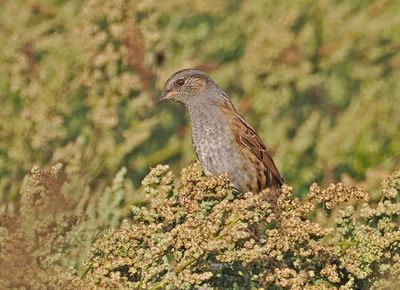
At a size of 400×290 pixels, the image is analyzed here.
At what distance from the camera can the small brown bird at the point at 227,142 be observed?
5633 millimetres

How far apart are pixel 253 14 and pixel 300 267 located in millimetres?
3491

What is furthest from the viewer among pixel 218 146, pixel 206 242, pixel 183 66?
pixel 183 66

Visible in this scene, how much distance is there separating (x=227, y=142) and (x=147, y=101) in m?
0.79

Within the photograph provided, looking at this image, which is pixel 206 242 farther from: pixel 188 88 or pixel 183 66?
pixel 183 66

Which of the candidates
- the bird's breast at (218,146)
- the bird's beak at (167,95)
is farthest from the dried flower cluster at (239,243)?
the bird's beak at (167,95)

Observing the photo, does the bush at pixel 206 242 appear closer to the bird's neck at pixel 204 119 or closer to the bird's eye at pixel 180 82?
the bird's neck at pixel 204 119

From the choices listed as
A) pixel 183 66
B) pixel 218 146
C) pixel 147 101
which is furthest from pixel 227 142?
pixel 147 101

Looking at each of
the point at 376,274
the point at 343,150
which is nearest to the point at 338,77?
the point at 343,150

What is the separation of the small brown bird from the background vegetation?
108 mm

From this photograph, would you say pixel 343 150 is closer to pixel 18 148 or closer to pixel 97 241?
pixel 18 148

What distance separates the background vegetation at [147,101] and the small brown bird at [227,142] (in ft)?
0.35

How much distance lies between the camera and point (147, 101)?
5066mm

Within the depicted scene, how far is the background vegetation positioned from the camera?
3.54 metres

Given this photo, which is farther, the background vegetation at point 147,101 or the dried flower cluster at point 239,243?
the background vegetation at point 147,101
